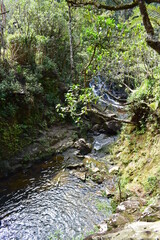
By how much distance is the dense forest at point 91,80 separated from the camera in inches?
172

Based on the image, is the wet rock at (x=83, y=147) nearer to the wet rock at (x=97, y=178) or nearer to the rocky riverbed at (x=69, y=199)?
the rocky riverbed at (x=69, y=199)

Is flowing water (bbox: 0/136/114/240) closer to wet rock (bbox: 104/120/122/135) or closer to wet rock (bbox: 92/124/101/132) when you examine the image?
wet rock (bbox: 104/120/122/135)

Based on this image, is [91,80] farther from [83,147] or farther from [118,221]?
Answer: [83,147]

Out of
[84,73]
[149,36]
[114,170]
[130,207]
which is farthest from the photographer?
[114,170]

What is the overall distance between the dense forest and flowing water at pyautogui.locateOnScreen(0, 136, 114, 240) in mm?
934

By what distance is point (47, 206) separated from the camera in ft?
22.3

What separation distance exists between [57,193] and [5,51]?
30.4 ft

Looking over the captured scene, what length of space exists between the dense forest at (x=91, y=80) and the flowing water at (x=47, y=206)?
0.93 m

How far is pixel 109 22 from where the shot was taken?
3795mm

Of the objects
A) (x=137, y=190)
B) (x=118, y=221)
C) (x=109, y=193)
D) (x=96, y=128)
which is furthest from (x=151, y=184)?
(x=96, y=128)

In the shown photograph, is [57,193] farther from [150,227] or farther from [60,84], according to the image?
[60,84]

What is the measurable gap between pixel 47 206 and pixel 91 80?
15.7 feet

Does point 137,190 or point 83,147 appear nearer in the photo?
point 137,190

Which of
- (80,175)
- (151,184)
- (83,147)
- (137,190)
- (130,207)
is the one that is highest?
(83,147)
